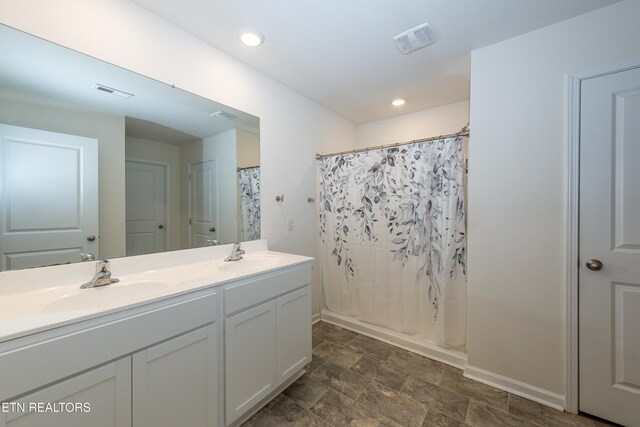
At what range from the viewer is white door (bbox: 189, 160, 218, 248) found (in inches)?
67.2

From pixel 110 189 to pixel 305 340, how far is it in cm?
154

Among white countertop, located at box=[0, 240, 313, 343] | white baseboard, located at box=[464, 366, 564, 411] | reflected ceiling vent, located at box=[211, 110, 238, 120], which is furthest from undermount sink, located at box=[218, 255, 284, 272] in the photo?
white baseboard, located at box=[464, 366, 564, 411]

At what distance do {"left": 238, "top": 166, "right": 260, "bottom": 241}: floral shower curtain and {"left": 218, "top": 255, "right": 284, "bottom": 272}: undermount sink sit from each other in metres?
0.23

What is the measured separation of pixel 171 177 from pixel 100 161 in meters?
0.36

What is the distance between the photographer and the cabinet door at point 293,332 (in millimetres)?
1552

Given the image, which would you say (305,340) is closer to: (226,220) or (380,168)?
(226,220)

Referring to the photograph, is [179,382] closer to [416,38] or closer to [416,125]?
[416,38]

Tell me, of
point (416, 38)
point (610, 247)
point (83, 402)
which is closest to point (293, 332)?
point (83, 402)

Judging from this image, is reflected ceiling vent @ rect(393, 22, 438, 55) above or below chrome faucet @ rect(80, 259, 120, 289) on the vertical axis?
above

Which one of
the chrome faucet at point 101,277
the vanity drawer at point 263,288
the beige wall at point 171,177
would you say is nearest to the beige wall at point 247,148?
the beige wall at point 171,177

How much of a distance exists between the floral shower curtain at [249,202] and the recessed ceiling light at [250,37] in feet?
2.88

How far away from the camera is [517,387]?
1617 mm

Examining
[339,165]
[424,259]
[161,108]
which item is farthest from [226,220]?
[424,259]

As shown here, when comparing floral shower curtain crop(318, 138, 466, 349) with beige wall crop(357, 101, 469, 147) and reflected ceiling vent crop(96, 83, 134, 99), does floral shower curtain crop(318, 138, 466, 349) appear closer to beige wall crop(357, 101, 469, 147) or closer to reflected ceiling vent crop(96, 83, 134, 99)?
beige wall crop(357, 101, 469, 147)
